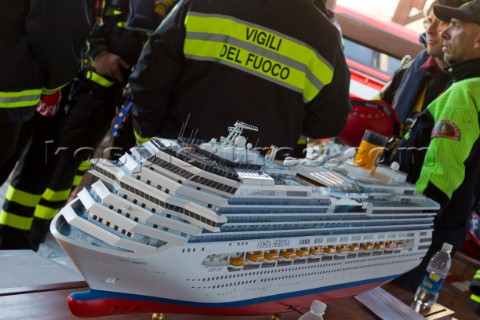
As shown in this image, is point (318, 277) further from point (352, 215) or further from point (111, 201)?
point (111, 201)

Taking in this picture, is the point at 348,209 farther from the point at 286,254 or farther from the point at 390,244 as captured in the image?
the point at 390,244

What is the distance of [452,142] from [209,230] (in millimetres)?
1572

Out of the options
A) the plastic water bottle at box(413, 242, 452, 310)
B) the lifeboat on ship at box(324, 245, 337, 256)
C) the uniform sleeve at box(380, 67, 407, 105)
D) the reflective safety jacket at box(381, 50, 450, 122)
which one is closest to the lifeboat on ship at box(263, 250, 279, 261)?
A: the lifeboat on ship at box(324, 245, 337, 256)

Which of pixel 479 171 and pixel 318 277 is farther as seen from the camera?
pixel 479 171

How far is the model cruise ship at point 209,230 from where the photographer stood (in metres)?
1.48

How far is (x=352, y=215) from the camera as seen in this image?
1994mm

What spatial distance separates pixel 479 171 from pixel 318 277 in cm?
138

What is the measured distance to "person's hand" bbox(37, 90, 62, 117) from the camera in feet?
9.87

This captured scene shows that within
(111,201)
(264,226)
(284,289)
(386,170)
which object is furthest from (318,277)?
(111,201)

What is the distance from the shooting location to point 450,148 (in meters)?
2.63

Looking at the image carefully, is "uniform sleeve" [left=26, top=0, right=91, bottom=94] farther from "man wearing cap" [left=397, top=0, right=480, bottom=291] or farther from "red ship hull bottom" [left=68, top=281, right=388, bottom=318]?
"man wearing cap" [left=397, top=0, right=480, bottom=291]

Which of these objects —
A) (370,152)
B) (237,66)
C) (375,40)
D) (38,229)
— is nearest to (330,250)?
(370,152)

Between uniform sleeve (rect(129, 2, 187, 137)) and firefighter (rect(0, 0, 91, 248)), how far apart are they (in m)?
0.29

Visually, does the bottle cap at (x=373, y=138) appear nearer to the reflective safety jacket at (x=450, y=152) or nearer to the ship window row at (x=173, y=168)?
the reflective safety jacket at (x=450, y=152)
